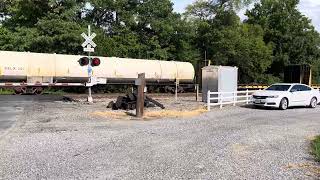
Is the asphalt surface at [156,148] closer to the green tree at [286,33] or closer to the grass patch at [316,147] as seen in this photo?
the grass patch at [316,147]

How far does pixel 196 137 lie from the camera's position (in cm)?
1337

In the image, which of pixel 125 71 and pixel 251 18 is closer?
pixel 125 71

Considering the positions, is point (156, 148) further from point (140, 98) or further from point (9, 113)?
point (9, 113)

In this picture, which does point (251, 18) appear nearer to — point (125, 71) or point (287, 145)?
point (125, 71)

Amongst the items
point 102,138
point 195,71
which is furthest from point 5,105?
point 195,71

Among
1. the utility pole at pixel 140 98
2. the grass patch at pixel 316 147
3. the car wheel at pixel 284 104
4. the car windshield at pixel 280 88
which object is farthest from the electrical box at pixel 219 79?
the grass patch at pixel 316 147

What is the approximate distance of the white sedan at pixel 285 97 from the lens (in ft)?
79.6

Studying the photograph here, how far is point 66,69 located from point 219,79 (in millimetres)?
11785

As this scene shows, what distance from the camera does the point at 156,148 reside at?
37.6 ft

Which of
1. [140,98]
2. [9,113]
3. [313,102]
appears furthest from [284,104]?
[9,113]

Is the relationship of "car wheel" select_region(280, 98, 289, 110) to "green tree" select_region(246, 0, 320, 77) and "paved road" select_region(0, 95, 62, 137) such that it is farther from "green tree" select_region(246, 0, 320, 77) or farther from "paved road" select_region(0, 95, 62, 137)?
"green tree" select_region(246, 0, 320, 77)

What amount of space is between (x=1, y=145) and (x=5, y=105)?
447 inches

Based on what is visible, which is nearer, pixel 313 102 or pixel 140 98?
pixel 140 98

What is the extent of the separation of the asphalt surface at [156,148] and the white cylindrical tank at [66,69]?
14.2 meters
